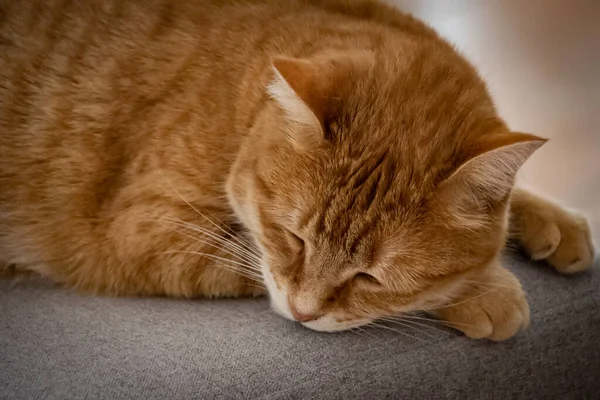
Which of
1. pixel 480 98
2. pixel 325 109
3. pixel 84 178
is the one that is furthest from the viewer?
pixel 84 178

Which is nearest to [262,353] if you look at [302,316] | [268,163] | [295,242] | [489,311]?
[302,316]

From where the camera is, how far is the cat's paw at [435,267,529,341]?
3.87ft

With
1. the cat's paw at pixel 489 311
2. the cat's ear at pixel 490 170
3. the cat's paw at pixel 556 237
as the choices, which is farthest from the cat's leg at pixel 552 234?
the cat's ear at pixel 490 170

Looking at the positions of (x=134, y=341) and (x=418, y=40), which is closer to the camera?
(x=134, y=341)

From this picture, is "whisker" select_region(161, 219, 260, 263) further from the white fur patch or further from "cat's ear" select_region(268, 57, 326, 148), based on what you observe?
the white fur patch

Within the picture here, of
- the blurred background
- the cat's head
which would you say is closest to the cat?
the cat's head

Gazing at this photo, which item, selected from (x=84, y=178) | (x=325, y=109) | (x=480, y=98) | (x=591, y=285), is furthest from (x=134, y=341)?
(x=591, y=285)

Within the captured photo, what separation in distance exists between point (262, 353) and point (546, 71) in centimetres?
148

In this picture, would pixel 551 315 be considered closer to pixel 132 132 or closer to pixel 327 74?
pixel 327 74

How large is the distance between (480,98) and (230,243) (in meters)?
0.57

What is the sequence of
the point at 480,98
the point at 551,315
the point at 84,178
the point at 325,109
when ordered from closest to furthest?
the point at 325,109 < the point at 480,98 < the point at 551,315 < the point at 84,178

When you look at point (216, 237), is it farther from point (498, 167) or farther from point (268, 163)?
point (498, 167)

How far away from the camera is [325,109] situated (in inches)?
40.5

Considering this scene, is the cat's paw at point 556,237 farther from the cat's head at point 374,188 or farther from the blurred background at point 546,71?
the blurred background at point 546,71
